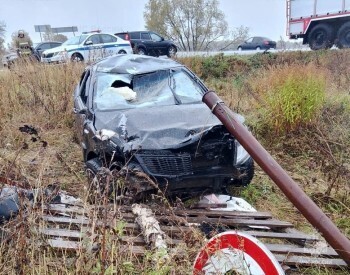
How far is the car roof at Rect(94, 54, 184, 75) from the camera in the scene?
4.75 m

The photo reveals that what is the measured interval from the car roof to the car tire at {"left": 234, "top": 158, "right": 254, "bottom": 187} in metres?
1.86

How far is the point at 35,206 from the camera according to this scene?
2.41 m

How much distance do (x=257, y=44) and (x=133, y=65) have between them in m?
24.3

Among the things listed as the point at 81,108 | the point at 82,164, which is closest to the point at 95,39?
the point at 82,164

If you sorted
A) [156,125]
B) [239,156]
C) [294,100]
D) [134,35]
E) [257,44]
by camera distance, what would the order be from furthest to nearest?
[257,44] → [134,35] → [294,100] → [239,156] → [156,125]

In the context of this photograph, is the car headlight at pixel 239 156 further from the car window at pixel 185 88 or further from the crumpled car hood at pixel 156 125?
the car window at pixel 185 88

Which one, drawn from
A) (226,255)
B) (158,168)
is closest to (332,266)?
(226,255)

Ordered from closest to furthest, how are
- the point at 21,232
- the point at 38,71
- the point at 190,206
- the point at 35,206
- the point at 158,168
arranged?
the point at 21,232, the point at 35,206, the point at 158,168, the point at 190,206, the point at 38,71

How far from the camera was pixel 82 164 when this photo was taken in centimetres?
507

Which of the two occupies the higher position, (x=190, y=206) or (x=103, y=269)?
(x=103, y=269)

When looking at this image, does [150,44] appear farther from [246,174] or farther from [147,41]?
[246,174]

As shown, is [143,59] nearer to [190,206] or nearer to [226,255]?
[190,206]

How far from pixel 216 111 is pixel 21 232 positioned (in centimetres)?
156

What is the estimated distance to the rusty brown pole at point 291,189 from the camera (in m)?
2.06
